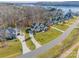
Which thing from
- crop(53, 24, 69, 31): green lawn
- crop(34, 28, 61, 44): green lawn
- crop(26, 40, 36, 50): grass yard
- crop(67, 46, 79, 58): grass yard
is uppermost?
crop(53, 24, 69, 31): green lawn

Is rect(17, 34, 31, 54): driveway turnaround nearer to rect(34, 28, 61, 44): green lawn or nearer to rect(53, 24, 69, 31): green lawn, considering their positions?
rect(34, 28, 61, 44): green lawn

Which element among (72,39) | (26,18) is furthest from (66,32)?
(26,18)

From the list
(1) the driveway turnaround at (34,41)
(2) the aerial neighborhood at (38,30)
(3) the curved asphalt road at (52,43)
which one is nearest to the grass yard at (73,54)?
(2) the aerial neighborhood at (38,30)

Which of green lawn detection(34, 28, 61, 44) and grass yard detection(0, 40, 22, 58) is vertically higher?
green lawn detection(34, 28, 61, 44)

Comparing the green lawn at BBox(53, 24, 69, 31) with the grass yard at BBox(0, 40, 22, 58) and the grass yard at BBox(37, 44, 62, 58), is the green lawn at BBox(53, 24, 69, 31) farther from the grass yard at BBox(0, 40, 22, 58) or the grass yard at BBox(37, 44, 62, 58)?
the grass yard at BBox(0, 40, 22, 58)

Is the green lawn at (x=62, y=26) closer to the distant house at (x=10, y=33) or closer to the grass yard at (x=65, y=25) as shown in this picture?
the grass yard at (x=65, y=25)

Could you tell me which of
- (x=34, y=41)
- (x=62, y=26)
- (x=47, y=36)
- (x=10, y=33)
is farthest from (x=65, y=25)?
(x=10, y=33)

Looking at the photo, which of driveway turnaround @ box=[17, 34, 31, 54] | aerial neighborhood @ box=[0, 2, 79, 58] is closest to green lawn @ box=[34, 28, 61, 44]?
aerial neighborhood @ box=[0, 2, 79, 58]

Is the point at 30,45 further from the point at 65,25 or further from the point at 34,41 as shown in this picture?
the point at 65,25
